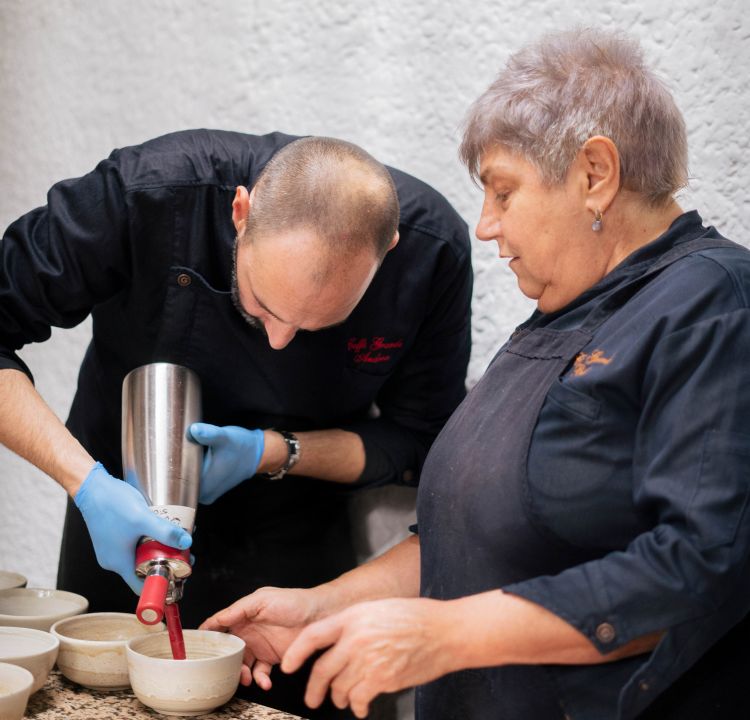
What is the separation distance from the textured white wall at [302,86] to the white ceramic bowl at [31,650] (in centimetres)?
92

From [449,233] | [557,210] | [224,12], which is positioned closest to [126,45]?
[224,12]

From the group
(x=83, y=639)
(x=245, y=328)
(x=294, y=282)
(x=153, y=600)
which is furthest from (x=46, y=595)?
(x=294, y=282)

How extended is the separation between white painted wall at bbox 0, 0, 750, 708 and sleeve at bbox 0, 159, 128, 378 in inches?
26.0

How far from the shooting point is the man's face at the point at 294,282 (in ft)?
5.14

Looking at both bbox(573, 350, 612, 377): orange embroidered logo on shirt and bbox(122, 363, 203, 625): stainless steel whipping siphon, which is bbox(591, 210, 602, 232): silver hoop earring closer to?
bbox(573, 350, 612, 377): orange embroidered logo on shirt

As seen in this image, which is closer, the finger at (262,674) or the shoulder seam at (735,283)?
the shoulder seam at (735,283)

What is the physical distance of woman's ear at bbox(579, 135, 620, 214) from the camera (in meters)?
1.30

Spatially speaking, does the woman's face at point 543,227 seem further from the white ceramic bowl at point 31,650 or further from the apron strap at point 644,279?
the white ceramic bowl at point 31,650

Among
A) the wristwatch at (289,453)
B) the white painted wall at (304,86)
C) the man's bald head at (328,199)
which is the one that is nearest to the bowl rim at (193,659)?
the wristwatch at (289,453)

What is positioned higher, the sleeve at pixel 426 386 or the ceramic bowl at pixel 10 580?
the sleeve at pixel 426 386

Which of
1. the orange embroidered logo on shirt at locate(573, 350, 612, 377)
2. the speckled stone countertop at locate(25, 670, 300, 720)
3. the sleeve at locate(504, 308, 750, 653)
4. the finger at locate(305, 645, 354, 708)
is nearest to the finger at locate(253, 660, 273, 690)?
the speckled stone countertop at locate(25, 670, 300, 720)

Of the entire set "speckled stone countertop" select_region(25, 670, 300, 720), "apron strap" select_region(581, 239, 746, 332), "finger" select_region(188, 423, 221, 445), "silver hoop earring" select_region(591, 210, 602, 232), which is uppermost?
"silver hoop earring" select_region(591, 210, 602, 232)

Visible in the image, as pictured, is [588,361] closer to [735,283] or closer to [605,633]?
[735,283]

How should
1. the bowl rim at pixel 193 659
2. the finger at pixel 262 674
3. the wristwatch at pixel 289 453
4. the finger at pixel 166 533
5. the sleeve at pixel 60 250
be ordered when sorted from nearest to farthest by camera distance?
the bowl rim at pixel 193 659, the finger at pixel 166 533, the finger at pixel 262 674, the sleeve at pixel 60 250, the wristwatch at pixel 289 453
